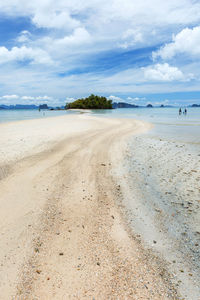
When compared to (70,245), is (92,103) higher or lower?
higher

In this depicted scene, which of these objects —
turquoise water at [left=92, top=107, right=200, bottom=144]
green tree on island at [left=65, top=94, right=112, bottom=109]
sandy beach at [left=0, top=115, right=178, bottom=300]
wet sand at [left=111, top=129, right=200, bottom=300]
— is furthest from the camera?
green tree on island at [left=65, top=94, right=112, bottom=109]

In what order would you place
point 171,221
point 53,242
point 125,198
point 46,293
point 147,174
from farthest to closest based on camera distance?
point 147,174 → point 125,198 → point 171,221 → point 53,242 → point 46,293

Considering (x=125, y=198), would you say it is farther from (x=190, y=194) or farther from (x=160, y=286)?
(x=160, y=286)

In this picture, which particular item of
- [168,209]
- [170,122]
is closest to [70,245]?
[168,209]

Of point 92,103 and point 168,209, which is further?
point 92,103

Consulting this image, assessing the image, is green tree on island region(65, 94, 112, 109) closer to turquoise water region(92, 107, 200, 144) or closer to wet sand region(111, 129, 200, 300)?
turquoise water region(92, 107, 200, 144)

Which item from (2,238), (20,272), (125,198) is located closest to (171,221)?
(125,198)

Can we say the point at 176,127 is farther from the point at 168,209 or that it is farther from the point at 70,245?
the point at 70,245

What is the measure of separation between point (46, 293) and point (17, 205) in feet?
10.2

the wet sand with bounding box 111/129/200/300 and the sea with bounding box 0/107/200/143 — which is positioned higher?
the sea with bounding box 0/107/200/143

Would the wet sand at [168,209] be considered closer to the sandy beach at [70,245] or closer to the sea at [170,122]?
the sandy beach at [70,245]

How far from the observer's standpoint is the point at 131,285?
3113 millimetres

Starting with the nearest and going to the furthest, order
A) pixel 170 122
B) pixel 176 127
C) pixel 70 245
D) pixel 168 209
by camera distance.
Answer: pixel 70 245 → pixel 168 209 → pixel 176 127 → pixel 170 122

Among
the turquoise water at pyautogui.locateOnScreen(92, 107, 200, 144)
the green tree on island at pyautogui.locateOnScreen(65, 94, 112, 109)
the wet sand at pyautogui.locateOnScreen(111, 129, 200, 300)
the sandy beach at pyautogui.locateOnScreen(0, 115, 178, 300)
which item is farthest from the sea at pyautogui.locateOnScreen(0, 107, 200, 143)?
the green tree on island at pyautogui.locateOnScreen(65, 94, 112, 109)
